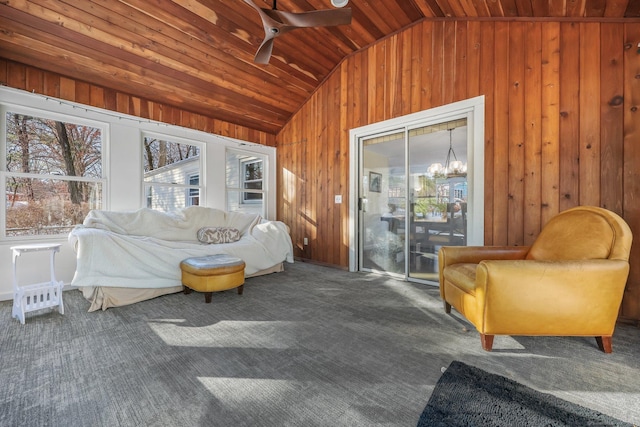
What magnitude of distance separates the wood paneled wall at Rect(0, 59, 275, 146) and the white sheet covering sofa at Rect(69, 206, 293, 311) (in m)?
1.39

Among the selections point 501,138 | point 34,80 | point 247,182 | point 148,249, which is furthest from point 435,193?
point 34,80

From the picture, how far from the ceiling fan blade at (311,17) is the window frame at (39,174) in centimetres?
271

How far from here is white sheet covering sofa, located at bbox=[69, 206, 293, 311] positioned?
2.61 metres

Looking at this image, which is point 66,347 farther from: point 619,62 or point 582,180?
point 619,62

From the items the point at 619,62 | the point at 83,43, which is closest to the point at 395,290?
the point at 619,62

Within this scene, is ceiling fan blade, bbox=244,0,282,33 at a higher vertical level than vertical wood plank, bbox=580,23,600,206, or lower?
higher

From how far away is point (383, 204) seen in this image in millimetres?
3990

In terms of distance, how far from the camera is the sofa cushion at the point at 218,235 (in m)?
3.91

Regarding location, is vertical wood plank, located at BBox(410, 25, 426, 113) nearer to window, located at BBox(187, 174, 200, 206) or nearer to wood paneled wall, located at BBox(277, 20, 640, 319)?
wood paneled wall, located at BBox(277, 20, 640, 319)

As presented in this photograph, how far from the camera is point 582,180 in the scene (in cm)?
252

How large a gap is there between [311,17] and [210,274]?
8.32ft

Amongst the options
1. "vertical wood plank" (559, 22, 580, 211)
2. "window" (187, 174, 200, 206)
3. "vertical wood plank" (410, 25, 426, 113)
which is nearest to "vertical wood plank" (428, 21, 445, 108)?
"vertical wood plank" (410, 25, 426, 113)

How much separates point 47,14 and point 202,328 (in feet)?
10.7

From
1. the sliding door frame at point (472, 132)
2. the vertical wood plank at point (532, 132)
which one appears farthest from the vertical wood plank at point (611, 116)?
the sliding door frame at point (472, 132)
